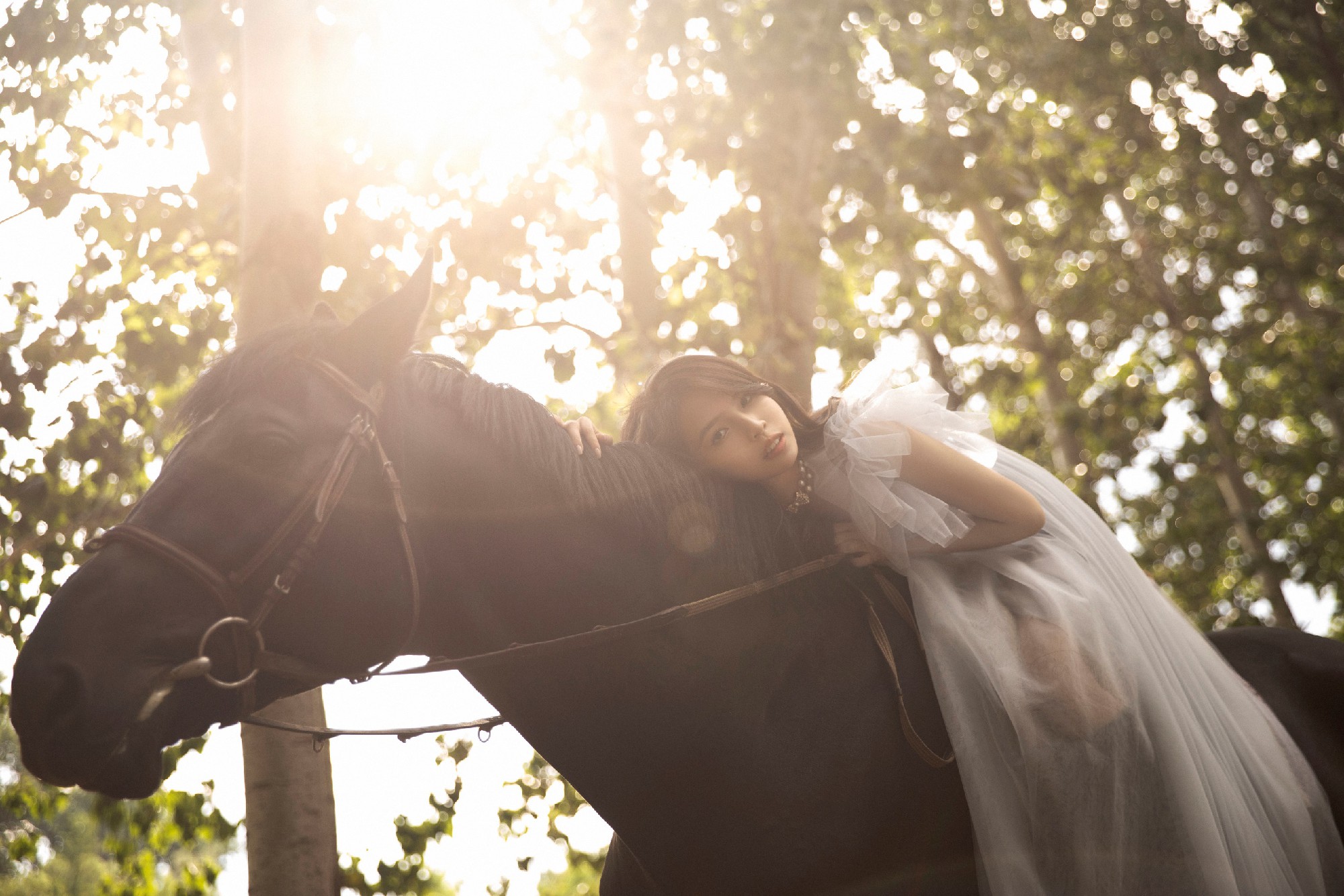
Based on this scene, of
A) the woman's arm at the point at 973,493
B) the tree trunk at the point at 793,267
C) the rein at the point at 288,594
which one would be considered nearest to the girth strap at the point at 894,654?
the rein at the point at 288,594

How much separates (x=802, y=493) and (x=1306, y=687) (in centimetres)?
200

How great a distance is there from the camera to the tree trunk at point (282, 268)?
3375mm

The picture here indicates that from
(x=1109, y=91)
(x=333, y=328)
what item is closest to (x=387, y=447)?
(x=333, y=328)

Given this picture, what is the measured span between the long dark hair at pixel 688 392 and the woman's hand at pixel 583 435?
16 centimetres

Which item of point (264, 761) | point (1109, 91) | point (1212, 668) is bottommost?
point (1212, 668)

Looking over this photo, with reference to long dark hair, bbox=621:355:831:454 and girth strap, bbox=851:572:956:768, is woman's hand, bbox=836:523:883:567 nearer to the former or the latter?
girth strap, bbox=851:572:956:768

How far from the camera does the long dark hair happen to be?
2.71 metres

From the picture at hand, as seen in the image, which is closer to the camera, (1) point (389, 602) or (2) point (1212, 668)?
(1) point (389, 602)

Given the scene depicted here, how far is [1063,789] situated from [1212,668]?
96cm

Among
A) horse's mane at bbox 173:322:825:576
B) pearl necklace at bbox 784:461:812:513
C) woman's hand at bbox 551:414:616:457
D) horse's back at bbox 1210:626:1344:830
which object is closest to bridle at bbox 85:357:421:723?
horse's mane at bbox 173:322:825:576

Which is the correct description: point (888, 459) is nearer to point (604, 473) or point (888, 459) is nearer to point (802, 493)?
point (802, 493)

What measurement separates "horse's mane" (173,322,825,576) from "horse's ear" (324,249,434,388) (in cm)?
6

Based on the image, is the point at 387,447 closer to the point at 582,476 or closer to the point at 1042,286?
the point at 582,476

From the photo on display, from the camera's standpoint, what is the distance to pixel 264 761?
3.41 m
